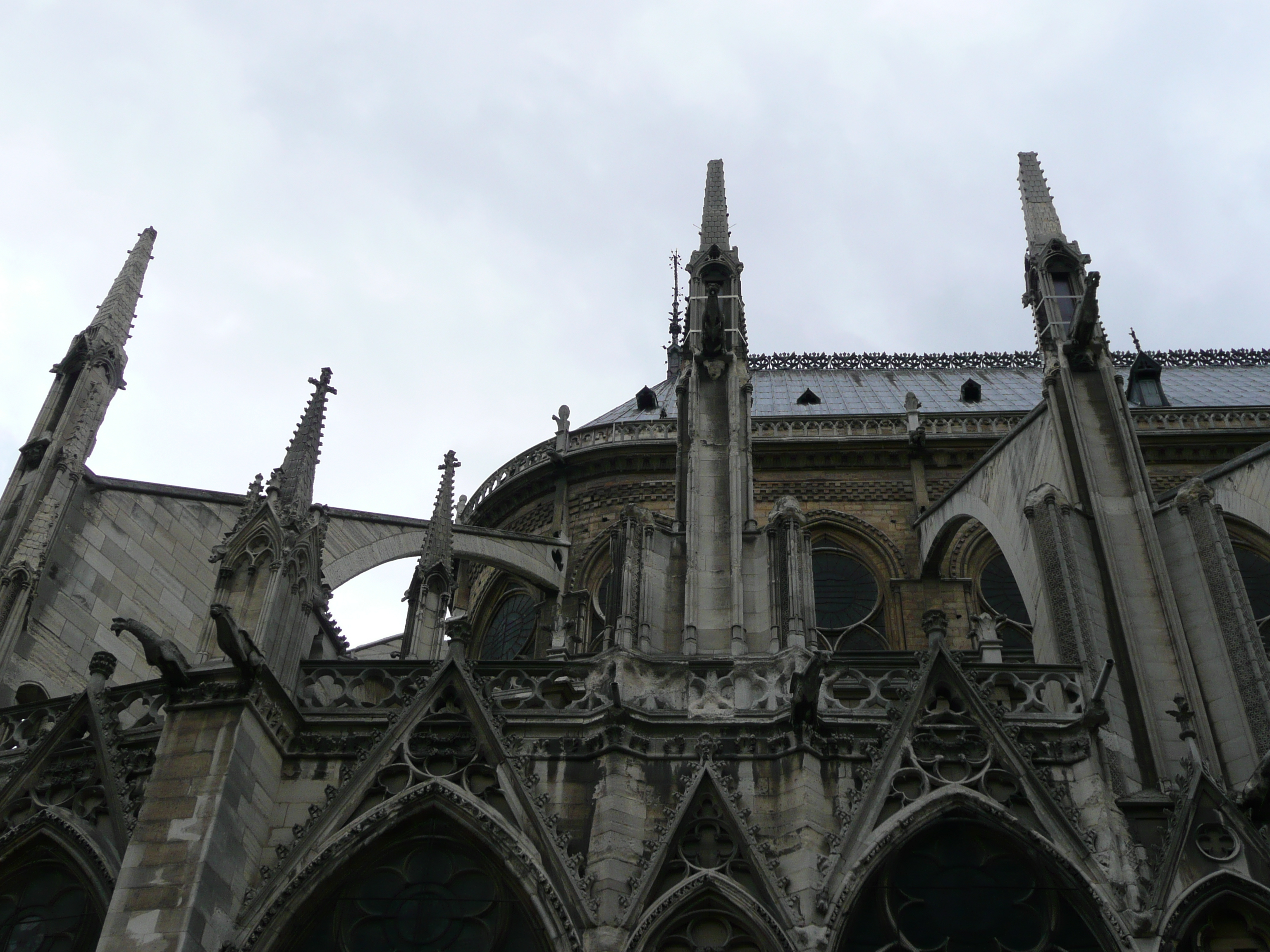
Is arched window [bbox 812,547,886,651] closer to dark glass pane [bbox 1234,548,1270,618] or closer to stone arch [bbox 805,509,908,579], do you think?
stone arch [bbox 805,509,908,579]

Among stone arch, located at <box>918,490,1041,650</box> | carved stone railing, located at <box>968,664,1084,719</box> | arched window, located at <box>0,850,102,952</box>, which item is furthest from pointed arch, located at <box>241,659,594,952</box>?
stone arch, located at <box>918,490,1041,650</box>

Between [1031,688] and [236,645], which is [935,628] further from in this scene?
[236,645]

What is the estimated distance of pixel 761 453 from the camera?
23016 millimetres

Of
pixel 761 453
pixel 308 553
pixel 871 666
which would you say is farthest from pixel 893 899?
pixel 761 453

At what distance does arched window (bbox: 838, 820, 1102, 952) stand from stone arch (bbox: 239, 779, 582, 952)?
2349 millimetres

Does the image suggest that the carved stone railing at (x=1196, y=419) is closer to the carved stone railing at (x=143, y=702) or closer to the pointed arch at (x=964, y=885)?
the pointed arch at (x=964, y=885)

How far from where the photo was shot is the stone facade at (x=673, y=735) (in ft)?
32.3

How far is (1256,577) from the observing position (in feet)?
63.1

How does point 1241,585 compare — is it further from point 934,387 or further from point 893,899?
point 934,387

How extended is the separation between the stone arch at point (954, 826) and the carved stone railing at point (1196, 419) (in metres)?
14.3

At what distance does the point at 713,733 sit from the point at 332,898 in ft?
11.4

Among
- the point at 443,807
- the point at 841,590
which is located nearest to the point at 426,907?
the point at 443,807

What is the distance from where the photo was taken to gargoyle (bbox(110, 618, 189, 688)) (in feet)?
34.2

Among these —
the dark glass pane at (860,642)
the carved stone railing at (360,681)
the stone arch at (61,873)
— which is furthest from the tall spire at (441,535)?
the dark glass pane at (860,642)
